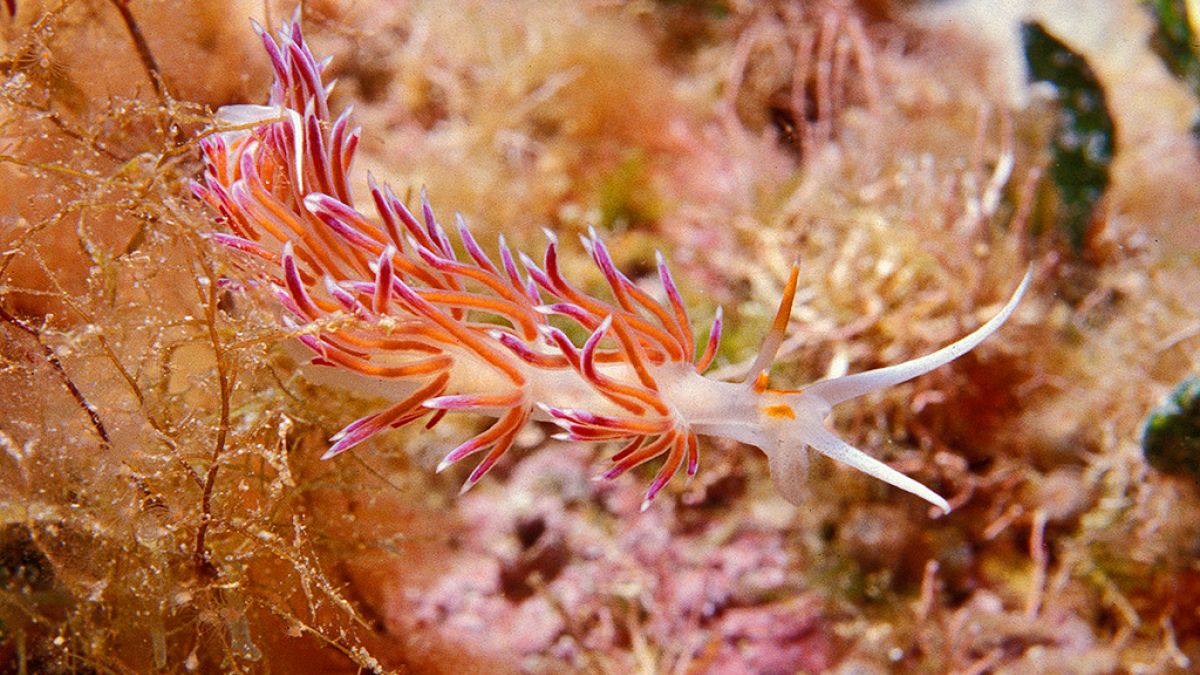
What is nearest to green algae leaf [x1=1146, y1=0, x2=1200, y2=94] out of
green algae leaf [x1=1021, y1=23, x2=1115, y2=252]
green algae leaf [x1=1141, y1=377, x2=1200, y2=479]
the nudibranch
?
green algae leaf [x1=1021, y1=23, x2=1115, y2=252]

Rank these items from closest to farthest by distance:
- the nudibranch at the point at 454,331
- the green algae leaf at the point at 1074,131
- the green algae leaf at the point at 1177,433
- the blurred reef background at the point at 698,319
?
the blurred reef background at the point at 698,319 < the nudibranch at the point at 454,331 < the green algae leaf at the point at 1177,433 < the green algae leaf at the point at 1074,131

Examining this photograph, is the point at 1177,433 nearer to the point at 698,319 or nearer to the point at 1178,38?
the point at 698,319

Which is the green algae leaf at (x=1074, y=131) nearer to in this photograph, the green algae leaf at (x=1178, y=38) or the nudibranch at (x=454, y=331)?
the green algae leaf at (x=1178, y=38)

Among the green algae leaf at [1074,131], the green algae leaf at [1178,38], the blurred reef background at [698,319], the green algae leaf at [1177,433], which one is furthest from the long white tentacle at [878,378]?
the green algae leaf at [1178,38]

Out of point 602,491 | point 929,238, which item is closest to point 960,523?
point 929,238

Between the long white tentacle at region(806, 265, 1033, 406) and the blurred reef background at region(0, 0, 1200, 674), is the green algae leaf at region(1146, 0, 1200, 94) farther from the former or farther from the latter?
the long white tentacle at region(806, 265, 1033, 406)

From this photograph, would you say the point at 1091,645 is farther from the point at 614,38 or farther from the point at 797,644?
the point at 614,38

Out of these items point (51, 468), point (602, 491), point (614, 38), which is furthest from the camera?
point (614, 38)

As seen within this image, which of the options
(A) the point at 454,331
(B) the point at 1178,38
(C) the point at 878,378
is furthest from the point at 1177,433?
(A) the point at 454,331
